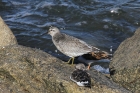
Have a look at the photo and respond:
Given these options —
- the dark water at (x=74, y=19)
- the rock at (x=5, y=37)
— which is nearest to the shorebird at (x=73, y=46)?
the rock at (x=5, y=37)

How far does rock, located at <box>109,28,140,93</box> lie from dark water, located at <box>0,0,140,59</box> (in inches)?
143

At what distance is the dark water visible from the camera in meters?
12.6

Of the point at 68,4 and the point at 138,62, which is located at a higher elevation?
the point at 138,62

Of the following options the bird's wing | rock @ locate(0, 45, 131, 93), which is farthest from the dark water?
rock @ locate(0, 45, 131, 93)

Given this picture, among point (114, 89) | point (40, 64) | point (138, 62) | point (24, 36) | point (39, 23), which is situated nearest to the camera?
point (114, 89)

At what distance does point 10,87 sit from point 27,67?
17.8 inches

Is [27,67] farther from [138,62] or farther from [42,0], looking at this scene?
[42,0]

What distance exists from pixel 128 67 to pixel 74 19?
7.33m

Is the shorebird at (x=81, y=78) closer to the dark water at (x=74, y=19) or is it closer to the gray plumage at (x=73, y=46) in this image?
the gray plumage at (x=73, y=46)

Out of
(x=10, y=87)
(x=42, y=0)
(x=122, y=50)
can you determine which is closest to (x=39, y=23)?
(x=42, y=0)

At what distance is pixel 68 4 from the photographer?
1580 cm

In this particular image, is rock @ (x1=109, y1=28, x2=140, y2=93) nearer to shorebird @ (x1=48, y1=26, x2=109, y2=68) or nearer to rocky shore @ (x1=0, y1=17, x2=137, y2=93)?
rocky shore @ (x1=0, y1=17, x2=137, y2=93)

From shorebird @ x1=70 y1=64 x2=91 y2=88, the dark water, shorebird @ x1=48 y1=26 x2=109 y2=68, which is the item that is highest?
shorebird @ x1=70 y1=64 x2=91 y2=88

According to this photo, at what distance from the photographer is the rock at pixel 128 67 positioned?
725 cm
